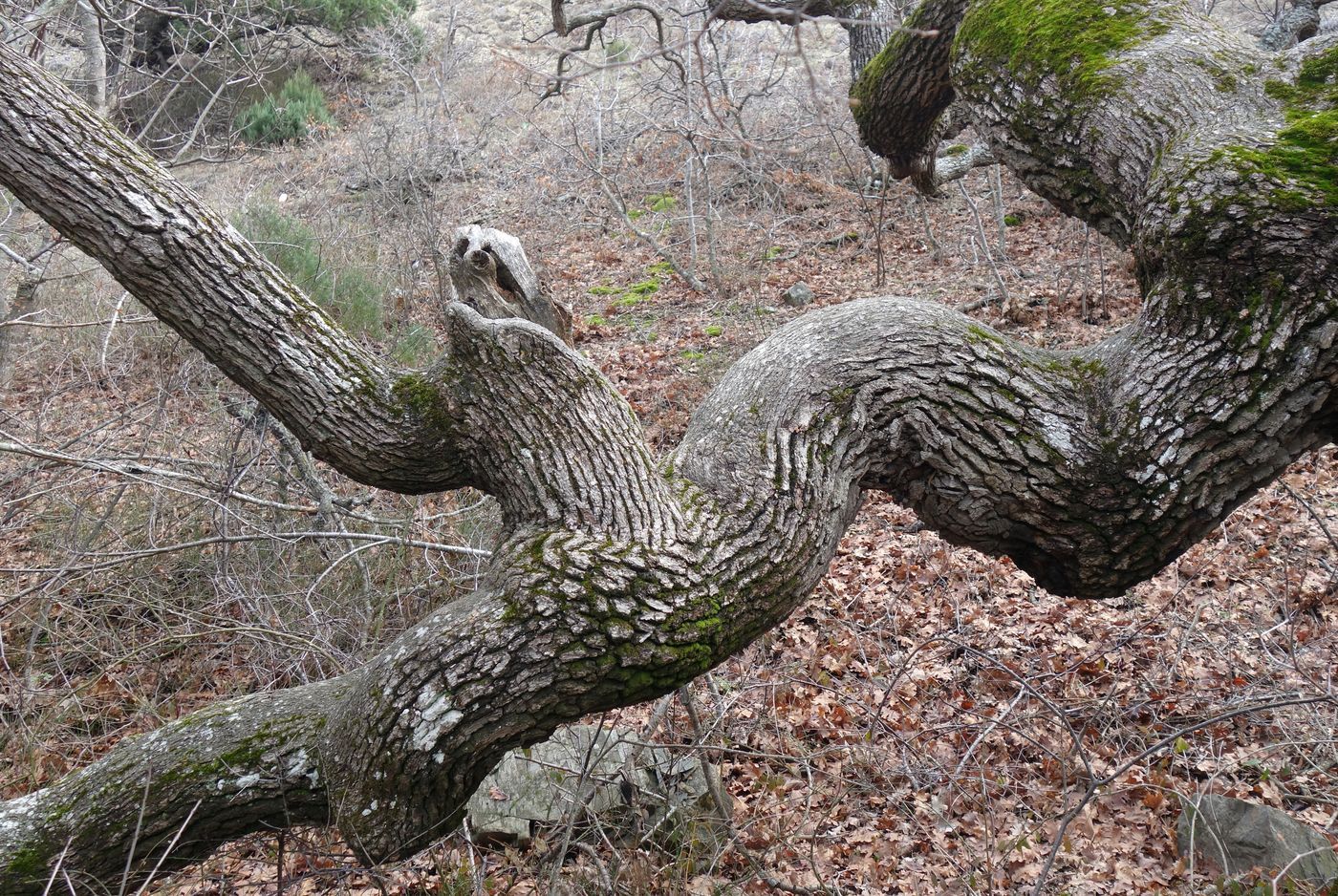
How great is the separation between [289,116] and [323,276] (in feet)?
24.7

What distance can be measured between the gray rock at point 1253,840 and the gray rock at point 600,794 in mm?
1910

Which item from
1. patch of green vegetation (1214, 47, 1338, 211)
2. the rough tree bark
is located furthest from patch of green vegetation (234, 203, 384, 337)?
patch of green vegetation (1214, 47, 1338, 211)

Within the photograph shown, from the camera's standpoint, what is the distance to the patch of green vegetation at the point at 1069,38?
271cm

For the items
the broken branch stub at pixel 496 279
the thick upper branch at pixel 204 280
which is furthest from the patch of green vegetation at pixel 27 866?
the broken branch stub at pixel 496 279

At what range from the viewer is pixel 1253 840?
3.39m

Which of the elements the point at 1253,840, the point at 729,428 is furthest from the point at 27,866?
the point at 1253,840

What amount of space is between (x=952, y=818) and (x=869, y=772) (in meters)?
0.42

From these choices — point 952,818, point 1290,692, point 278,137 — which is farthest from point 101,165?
point 278,137

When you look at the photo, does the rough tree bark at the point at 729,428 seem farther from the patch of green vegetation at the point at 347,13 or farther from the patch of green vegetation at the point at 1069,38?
the patch of green vegetation at the point at 347,13

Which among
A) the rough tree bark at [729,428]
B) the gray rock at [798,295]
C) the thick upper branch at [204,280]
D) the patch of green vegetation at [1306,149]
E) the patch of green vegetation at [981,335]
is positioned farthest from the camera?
the gray rock at [798,295]

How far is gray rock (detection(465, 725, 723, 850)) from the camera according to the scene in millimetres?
3980

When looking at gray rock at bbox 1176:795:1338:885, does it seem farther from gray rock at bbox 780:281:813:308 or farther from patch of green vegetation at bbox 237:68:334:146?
patch of green vegetation at bbox 237:68:334:146

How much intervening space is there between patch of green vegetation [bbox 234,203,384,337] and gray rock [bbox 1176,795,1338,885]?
8.04 metres

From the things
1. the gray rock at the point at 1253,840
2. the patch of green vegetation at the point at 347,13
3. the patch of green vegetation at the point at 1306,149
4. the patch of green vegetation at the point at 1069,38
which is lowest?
the gray rock at the point at 1253,840
